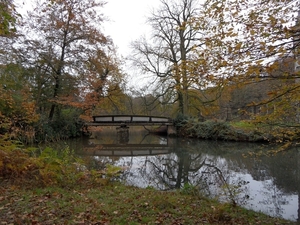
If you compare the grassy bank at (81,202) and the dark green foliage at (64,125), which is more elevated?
the dark green foliage at (64,125)

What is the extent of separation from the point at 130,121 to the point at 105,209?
1711 centimetres

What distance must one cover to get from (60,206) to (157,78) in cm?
1718

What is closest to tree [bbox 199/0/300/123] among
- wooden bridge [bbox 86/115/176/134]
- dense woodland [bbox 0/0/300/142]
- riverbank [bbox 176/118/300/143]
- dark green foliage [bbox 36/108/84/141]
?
dense woodland [bbox 0/0/300/142]

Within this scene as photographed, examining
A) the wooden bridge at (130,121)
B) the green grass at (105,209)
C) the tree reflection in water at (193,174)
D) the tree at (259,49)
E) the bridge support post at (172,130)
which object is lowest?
the tree reflection in water at (193,174)

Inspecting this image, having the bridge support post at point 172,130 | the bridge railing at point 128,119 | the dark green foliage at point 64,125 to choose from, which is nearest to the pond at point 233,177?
the dark green foliage at point 64,125

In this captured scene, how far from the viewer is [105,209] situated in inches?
156

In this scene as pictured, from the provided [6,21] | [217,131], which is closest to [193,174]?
[6,21]

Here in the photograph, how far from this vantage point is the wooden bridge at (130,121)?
66.8ft

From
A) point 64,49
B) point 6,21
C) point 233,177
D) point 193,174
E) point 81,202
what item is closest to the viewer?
point 6,21

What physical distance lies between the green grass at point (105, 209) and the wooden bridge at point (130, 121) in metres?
15.1

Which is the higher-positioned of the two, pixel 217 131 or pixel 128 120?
pixel 128 120

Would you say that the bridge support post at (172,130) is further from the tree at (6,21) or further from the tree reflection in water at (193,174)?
the tree at (6,21)

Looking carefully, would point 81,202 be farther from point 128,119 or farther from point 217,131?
point 128,119

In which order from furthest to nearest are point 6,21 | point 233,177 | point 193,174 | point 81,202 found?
Answer: point 193,174, point 233,177, point 81,202, point 6,21
